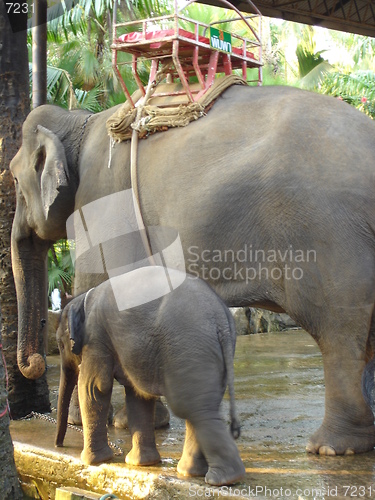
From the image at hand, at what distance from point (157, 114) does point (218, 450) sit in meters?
2.06

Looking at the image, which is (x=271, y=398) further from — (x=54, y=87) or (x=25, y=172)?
(x=54, y=87)

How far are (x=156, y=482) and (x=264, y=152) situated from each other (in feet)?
5.55

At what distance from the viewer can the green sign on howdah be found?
4.29 meters

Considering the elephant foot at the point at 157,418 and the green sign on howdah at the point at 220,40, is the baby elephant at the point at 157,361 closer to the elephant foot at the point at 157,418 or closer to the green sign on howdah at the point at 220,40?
the elephant foot at the point at 157,418

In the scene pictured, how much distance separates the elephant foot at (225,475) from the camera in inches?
116

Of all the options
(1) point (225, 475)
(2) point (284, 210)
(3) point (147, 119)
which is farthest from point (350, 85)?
(1) point (225, 475)

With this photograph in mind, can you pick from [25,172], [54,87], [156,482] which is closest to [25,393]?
[25,172]

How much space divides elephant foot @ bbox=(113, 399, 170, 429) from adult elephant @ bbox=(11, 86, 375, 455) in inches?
23.4

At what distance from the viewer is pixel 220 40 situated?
4348 millimetres

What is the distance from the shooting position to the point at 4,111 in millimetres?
4844

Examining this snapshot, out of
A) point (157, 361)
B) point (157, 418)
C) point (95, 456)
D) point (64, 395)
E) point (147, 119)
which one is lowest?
point (157, 418)

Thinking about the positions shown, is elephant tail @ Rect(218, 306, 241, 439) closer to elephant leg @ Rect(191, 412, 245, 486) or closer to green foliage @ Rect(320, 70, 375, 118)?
elephant leg @ Rect(191, 412, 245, 486)

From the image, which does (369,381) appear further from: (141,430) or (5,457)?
(5,457)

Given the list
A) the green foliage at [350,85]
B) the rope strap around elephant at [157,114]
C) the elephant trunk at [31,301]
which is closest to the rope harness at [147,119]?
the rope strap around elephant at [157,114]
